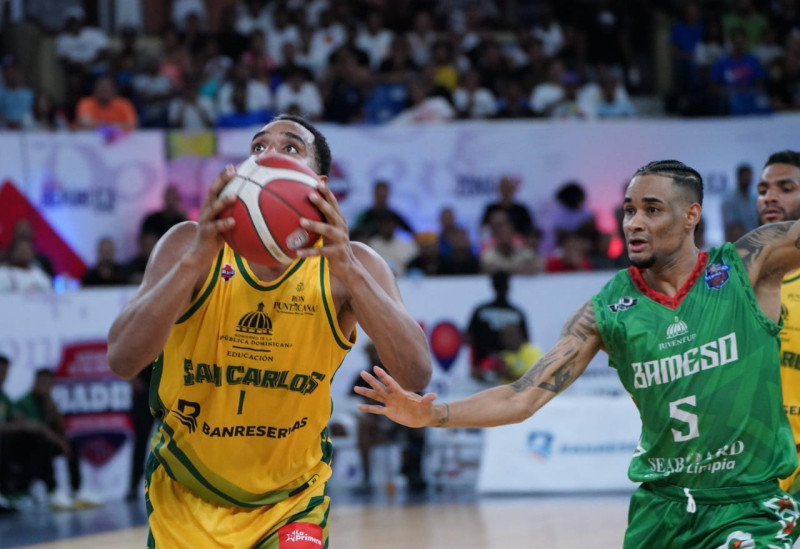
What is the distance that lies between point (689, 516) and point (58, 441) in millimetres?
8930

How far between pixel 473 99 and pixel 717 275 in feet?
37.0

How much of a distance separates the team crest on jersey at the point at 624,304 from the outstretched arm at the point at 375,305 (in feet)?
3.48

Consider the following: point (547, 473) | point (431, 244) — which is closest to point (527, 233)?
point (431, 244)

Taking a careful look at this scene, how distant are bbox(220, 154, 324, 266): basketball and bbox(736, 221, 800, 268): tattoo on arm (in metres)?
1.97

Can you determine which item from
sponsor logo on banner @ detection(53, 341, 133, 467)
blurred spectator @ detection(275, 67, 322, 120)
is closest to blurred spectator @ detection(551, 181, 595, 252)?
blurred spectator @ detection(275, 67, 322, 120)

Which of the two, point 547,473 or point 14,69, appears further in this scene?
point 14,69

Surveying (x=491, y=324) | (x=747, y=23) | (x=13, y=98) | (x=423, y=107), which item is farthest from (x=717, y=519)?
(x=747, y=23)

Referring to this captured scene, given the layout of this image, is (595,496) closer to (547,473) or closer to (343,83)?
(547,473)

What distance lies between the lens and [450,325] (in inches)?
512

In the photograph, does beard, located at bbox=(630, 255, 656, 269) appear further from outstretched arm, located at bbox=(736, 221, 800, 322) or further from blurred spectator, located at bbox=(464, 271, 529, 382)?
blurred spectator, located at bbox=(464, 271, 529, 382)

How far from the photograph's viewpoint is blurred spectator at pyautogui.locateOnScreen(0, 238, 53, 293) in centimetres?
1251

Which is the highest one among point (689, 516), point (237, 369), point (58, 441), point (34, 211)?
point (34, 211)

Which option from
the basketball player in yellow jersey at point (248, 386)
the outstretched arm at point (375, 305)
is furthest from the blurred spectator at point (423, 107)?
the outstretched arm at point (375, 305)

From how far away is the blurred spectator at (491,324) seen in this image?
12.8 metres
